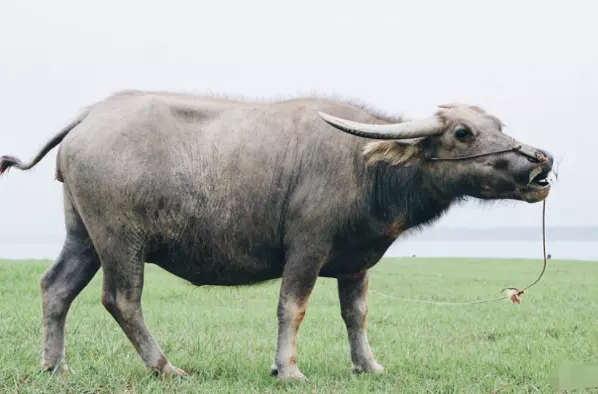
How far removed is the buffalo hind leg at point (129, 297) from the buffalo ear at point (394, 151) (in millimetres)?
1794

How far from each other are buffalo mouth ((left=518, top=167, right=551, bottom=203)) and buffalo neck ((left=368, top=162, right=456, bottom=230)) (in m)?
0.50

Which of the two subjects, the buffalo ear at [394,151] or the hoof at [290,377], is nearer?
the hoof at [290,377]

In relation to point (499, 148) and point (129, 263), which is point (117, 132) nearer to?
point (129, 263)

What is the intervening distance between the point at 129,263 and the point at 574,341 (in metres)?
4.60

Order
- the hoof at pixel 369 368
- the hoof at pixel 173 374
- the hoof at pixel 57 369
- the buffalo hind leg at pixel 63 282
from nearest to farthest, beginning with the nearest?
the hoof at pixel 173 374 → the hoof at pixel 57 369 → the buffalo hind leg at pixel 63 282 → the hoof at pixel 369 368

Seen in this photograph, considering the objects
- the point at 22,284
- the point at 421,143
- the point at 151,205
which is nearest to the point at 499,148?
the point at 421,143

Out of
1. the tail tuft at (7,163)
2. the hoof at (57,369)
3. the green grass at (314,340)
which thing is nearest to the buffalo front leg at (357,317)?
the green grass at (314,340)

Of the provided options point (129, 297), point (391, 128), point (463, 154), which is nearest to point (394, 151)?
point (391, 128)

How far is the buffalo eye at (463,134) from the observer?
5.06 meters

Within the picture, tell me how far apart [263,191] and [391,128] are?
100 cm

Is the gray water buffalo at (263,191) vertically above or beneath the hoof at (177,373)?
above

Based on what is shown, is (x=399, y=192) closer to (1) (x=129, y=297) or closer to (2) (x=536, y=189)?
(2) (x=536, y=189)

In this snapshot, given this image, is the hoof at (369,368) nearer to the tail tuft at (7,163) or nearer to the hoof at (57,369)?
the hoof at (57,369)

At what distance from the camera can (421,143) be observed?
16.9 ft
